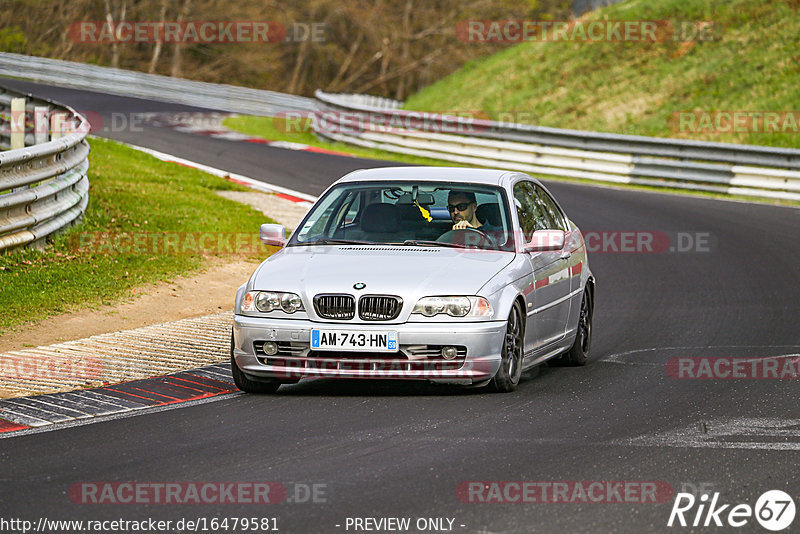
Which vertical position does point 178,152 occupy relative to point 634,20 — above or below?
below

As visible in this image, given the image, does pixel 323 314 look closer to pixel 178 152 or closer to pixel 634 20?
pixel 178 152

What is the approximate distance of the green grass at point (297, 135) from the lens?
93.1ft

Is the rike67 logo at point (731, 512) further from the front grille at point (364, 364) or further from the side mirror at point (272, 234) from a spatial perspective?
the side mirror at point (272, 234)

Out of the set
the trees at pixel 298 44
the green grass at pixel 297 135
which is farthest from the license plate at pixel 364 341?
the trees at pixel 298 44

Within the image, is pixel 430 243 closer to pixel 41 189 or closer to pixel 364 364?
pixel 364 364

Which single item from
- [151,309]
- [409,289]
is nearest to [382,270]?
[409,289]

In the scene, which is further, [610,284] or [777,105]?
[777,105]

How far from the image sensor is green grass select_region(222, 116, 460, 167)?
93.1 ft

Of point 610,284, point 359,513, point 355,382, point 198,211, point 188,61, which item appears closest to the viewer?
point 359,513

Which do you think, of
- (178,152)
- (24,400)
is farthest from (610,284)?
(178,152)

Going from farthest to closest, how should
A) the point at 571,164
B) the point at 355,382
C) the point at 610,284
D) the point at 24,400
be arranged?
the point at 571,164
the point at 610,284
the point at 355,382
the point at 24,400

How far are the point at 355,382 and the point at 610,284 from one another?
6304mm

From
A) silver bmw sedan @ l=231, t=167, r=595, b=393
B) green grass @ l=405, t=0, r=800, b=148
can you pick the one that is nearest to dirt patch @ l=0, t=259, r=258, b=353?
silver bmw sedan @ l=231, t=167, r=595, b=393

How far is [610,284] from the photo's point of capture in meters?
14.4
